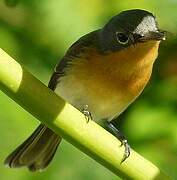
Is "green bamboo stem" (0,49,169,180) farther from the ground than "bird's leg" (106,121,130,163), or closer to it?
farther from the ground

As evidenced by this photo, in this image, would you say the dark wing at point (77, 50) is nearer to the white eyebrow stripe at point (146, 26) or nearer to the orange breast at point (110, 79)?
the orange breast at point (110, 79)

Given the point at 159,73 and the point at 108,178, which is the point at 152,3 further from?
the point at 108,178

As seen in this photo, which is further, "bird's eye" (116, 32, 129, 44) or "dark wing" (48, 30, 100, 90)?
"dark wing" (48, 30, 100, 90)

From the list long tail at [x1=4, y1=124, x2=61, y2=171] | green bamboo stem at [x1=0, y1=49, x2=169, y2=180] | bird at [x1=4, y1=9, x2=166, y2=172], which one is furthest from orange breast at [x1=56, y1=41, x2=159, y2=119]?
green bamboo stem at [x1=0, y1=49, x2=169, y2=180]

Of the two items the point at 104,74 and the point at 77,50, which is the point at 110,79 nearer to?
the point at 104,74

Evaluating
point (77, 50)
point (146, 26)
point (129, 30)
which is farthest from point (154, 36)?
point (77, 50)

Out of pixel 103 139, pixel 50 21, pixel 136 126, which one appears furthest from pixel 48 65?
pixel 103 139

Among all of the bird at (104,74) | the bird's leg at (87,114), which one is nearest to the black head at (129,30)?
the bird at (104,74)

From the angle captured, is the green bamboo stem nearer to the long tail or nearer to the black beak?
the black beak
